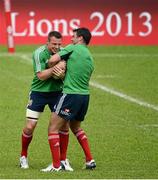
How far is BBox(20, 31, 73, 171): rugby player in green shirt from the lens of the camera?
1439 cm

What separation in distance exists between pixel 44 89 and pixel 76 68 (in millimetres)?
927

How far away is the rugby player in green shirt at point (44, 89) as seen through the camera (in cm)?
1439

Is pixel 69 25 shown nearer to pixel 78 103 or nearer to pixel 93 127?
pixel 93 127

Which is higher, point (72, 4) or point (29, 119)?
point (29, 119)

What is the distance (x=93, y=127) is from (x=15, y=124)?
152 centimetres

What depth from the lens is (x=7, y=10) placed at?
32250mm

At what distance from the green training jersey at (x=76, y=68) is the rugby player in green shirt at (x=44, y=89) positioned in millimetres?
196

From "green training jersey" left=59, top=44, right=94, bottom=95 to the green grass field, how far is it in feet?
3.95

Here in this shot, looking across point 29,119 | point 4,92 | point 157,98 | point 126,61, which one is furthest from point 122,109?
point 126,61

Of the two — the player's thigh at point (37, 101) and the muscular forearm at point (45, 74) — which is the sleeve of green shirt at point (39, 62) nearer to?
the muscular forearm at point (45, 74)

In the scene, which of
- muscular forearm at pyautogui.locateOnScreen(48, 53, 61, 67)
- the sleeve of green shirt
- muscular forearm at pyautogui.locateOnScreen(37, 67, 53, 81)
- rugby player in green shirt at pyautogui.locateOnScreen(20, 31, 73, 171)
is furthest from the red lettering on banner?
muscular forearm at pyautogui.locateOnScreen(48, 53, 61, 67)

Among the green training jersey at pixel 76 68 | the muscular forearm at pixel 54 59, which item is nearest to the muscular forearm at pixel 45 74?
the muscular forearm at pixel 54 59

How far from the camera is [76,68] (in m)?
14.1

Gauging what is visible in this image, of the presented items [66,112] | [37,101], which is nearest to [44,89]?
[37,101]
